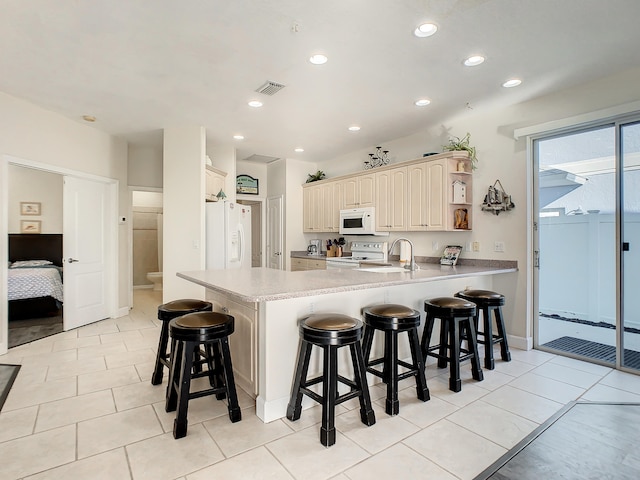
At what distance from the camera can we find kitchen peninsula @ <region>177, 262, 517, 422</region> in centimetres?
220

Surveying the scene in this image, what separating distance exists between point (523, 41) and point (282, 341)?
276cm

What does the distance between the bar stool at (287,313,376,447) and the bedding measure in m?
4.62

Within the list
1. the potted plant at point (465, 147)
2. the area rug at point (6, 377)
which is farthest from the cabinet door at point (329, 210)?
the area rug at point (6, 377)

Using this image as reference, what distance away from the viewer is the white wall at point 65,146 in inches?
144

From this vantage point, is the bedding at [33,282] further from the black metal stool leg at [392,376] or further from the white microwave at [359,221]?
the black metal stool leg at [392,376]

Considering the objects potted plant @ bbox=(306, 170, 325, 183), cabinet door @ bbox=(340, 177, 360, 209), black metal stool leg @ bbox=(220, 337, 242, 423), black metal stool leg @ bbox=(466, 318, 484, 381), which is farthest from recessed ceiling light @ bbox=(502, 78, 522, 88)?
potted plant @ bbox=(306, 170, 325, 183)

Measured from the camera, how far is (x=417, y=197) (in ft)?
14.6

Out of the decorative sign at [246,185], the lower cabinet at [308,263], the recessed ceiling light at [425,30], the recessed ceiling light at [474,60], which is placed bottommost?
the lower cabinet at [308,263]

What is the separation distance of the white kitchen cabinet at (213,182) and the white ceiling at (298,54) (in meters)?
0.91

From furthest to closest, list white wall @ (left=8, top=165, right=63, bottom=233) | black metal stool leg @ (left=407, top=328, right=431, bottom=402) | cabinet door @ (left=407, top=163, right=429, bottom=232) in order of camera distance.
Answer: white wall @ (left=8, top=165, right=63, bottom=233), cabinet door @ (left=407, top=163, right=429, bottom=232), black metal stool leg @ (left=407, top=328, right=431, bottom=402)

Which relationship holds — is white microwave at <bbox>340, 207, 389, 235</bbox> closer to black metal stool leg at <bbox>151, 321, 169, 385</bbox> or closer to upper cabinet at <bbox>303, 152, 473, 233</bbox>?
upper cabinet at <bbox>303, 152, 473, 233</bbox>

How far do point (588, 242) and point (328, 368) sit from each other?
10.1ft

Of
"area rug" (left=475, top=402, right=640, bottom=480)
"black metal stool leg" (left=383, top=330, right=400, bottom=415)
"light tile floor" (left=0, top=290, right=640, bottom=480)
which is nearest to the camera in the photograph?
"area rug" (left=475, top=402, right=640, bottom=480)

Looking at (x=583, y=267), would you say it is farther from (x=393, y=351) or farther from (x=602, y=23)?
(x=393, y=351)
